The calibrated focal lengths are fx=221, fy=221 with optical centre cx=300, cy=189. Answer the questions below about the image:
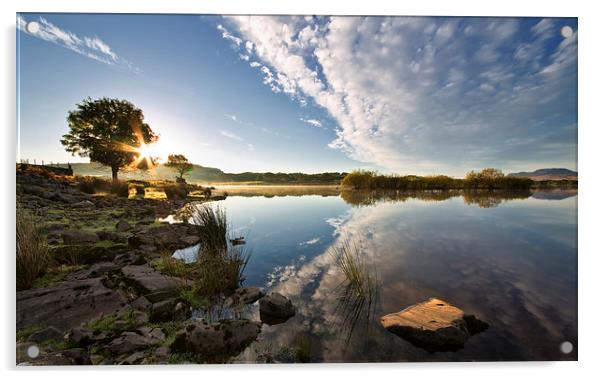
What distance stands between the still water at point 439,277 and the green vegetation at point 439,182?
1.65ft

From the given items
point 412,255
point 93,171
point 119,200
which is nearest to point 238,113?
point 93,171

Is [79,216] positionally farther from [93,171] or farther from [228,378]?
[228,378]

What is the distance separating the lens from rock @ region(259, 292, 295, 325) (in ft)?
7.94

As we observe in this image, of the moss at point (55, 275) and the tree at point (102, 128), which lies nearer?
the moss at point (55, 275)

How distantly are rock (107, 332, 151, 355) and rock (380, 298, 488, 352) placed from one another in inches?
93.5

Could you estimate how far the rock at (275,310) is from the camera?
2420 millimetres

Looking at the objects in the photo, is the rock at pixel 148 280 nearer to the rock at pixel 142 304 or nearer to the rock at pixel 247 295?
the rock at pixel 142 304

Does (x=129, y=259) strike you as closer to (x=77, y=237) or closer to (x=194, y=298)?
(x=77, y=237)

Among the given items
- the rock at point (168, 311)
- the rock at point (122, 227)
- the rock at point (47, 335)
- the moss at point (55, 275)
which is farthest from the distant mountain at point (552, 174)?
the rock at point (122, 227)

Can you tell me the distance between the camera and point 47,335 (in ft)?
6.99

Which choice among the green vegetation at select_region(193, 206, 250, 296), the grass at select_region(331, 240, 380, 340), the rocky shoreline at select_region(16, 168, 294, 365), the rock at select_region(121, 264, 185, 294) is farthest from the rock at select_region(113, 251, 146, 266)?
the grass at select_region(331, 240, 380, 340)

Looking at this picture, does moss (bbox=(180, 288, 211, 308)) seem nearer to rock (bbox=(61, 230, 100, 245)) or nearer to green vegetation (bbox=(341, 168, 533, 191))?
rock (bbox=(61, 230, 100, 245))

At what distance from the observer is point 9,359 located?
→ 2605 mm

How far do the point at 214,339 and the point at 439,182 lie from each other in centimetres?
580
